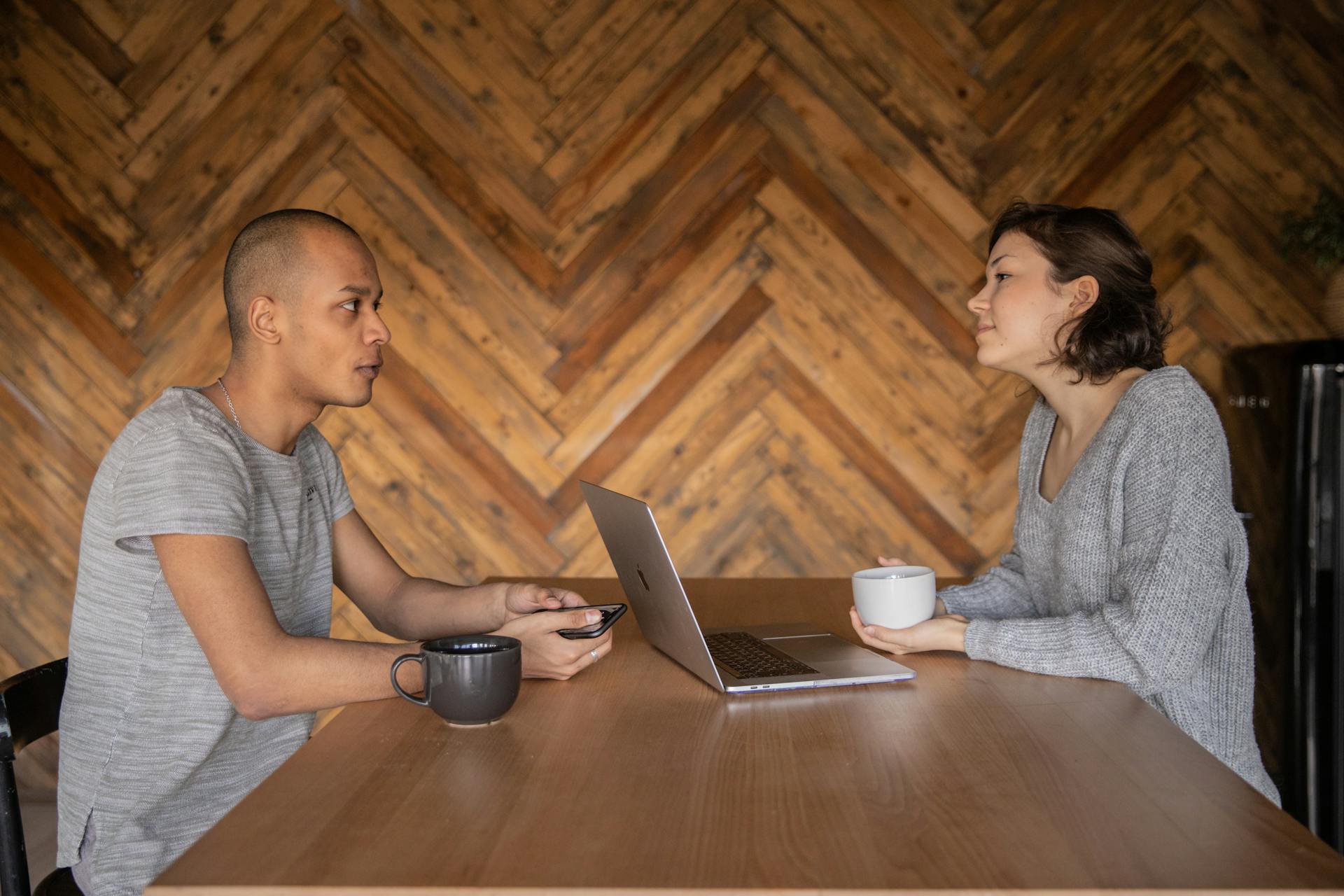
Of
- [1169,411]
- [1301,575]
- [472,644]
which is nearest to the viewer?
[472,644]

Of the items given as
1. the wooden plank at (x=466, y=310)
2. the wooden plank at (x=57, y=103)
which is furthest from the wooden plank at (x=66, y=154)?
the wooden plank at (x=466, y=310)

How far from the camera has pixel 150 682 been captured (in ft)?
4.60

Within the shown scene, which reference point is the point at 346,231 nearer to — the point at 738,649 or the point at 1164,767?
the point at 738,649

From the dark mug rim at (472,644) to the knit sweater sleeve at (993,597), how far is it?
77cm

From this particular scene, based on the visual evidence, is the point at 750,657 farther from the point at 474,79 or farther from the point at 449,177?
the point at 474,79

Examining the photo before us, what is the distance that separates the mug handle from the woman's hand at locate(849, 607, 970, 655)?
1.93 ft

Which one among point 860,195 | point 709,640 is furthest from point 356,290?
point 860,195

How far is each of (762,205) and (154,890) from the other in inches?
101

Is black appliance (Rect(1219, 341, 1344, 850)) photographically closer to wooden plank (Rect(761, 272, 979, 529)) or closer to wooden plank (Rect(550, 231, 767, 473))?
wooden plank (Rect(761, 272, 979, 529))

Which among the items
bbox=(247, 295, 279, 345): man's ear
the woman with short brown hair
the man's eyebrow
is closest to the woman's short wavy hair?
the woman with short brown hair

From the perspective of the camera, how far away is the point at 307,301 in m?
1.61

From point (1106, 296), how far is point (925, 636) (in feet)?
2.15

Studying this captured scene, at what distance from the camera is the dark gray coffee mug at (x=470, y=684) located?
1.12 metres

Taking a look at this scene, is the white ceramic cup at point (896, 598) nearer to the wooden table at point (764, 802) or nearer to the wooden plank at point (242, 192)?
the wooden table at point (764, 802)
